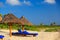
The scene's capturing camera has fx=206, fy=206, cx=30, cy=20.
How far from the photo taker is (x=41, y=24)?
3322 cm

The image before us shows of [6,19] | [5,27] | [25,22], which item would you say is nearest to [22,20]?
[25,22]

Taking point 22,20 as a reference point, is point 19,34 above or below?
below

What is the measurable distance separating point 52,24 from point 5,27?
34.6ft

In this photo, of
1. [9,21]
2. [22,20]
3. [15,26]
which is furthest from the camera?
[15,26]

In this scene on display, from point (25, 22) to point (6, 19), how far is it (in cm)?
168

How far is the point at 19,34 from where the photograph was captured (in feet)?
53.3

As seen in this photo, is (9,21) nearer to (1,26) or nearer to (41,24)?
(1,26)

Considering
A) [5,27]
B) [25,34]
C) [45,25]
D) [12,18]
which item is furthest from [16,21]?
[45,25]

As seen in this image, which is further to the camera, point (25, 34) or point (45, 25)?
point (45, 25)

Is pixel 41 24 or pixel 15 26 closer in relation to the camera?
pixel 15 26

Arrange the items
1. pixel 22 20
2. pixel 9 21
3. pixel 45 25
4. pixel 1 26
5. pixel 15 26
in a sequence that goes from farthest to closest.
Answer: pixel 45 25 → pixel 15 26 → pixel 1 26 → pixel 22 20 → pixel 9 21

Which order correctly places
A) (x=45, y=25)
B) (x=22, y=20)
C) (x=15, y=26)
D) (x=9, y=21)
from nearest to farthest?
(x=9, y=21) → (x=22, y=20) → (x=15, y=26) → (x=45, y=25)

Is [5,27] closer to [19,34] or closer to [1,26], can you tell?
[1,26]

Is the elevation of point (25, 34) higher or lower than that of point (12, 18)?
lower
